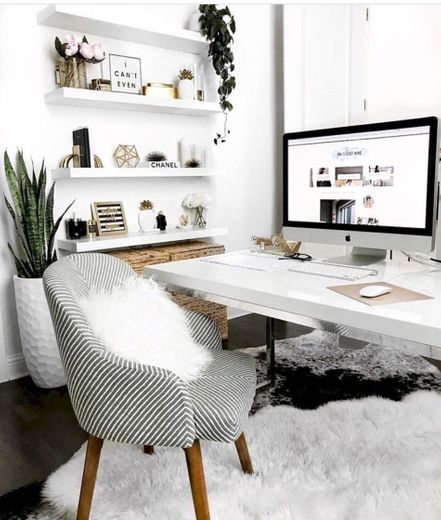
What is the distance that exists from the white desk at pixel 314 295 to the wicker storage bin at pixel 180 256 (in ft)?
2.62

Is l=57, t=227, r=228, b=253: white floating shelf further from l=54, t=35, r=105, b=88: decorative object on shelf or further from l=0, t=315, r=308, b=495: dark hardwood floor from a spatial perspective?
l=54, t=35, r=105, b=88: decorative object on shelf

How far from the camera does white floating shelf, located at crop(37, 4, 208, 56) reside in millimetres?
2553

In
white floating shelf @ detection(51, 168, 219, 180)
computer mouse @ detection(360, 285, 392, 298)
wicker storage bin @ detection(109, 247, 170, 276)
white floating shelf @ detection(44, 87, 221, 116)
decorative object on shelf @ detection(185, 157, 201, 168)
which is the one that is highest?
white floating shelf @ detection(44, 87, 221, 116)

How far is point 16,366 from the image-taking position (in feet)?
8.91

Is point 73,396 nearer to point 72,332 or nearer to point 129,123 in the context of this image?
point 72,332

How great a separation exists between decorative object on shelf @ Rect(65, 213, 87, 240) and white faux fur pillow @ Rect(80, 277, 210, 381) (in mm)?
1287

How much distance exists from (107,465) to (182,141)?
2.19 metres

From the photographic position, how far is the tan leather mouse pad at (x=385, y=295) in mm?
1329

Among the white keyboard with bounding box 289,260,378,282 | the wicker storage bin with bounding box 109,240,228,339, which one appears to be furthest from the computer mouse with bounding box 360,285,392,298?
the wicker storage bin with bounding box 109,240,228,339

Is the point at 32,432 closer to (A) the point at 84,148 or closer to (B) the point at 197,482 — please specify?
(B) the point at 197,482

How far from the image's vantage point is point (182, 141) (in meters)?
3.32

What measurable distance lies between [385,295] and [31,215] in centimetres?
179

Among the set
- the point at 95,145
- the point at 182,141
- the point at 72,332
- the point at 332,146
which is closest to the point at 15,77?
the point at 95,145

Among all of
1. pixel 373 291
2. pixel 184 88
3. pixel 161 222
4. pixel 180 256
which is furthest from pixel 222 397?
pixel 184 88
